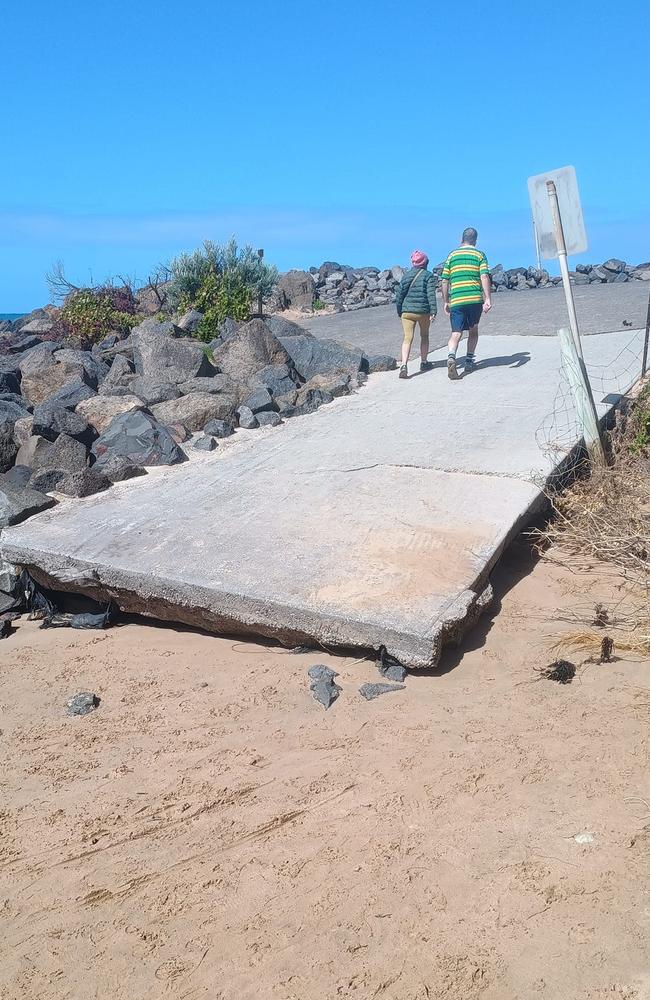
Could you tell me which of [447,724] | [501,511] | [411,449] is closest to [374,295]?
[411,449]

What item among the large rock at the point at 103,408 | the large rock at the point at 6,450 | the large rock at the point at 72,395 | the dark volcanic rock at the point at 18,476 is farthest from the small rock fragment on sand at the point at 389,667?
the large rock at the point at 72,395

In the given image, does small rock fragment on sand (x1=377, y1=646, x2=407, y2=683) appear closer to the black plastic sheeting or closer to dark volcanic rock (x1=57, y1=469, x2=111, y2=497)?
the black plastic sheeting

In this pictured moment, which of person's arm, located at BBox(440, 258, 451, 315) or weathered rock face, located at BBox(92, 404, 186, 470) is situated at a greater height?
person's arm, located at BBox(440, 258, 451, 315)

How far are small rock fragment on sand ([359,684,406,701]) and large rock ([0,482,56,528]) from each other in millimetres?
3037

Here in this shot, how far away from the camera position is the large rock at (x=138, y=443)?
24.6 ft

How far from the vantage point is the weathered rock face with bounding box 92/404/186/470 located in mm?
7496

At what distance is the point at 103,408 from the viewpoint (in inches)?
355

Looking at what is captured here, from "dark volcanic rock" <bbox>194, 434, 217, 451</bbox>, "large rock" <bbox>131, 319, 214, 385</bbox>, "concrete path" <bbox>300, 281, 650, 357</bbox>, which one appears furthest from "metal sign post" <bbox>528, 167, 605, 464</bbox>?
"concrete path" <bbox>300, 281, 650, 357</bbox>

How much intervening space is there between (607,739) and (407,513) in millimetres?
2207

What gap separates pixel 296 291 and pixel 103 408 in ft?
48.6

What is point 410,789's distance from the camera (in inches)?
144

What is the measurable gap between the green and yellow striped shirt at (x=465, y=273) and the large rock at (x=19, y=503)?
17.7ft

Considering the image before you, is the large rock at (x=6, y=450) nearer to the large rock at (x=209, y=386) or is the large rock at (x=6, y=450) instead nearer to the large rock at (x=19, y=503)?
the large rock at (x=19, y=503)

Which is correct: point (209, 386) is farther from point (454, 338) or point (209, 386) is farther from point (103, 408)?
point (454, 338)
